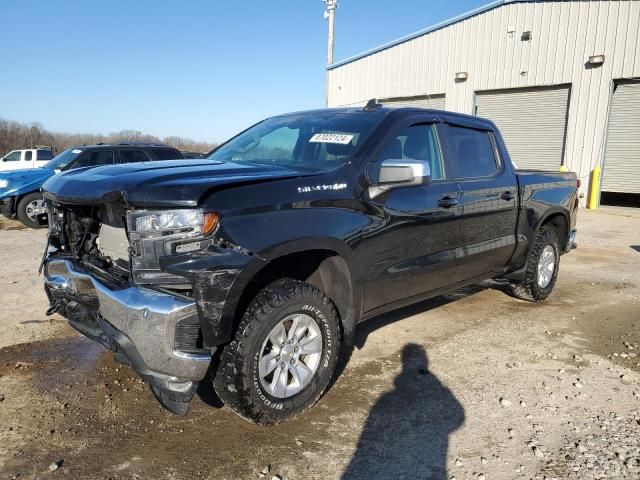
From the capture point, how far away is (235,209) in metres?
2.69

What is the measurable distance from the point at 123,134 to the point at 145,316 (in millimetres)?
71555

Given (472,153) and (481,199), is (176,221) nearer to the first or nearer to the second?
(481,199)

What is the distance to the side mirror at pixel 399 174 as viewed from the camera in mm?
3286

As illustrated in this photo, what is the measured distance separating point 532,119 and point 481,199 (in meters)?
13.7

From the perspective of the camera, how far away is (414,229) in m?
3.72

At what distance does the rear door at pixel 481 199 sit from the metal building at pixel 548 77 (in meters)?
12.0

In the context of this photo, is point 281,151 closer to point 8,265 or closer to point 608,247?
point 8,265

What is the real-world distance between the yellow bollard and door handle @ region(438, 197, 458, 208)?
13.1m

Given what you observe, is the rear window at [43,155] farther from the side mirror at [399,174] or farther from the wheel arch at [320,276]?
the side mirror at [399,174]

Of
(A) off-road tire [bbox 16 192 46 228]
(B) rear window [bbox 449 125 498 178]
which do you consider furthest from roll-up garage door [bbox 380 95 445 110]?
(B) rear window [bbox 449 125 498 178]

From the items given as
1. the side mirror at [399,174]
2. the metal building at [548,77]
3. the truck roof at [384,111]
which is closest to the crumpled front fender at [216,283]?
the side mirror at [399,174]

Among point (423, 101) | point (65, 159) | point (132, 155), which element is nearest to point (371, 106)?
point (132, 155)

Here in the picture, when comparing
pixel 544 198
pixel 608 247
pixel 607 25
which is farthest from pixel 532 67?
pixel 544 198

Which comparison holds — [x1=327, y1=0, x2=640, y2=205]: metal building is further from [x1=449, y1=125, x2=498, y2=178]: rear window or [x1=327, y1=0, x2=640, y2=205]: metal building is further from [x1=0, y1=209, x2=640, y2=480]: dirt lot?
[x1=449, y1=125, x2=498, y2=178]: rear window
